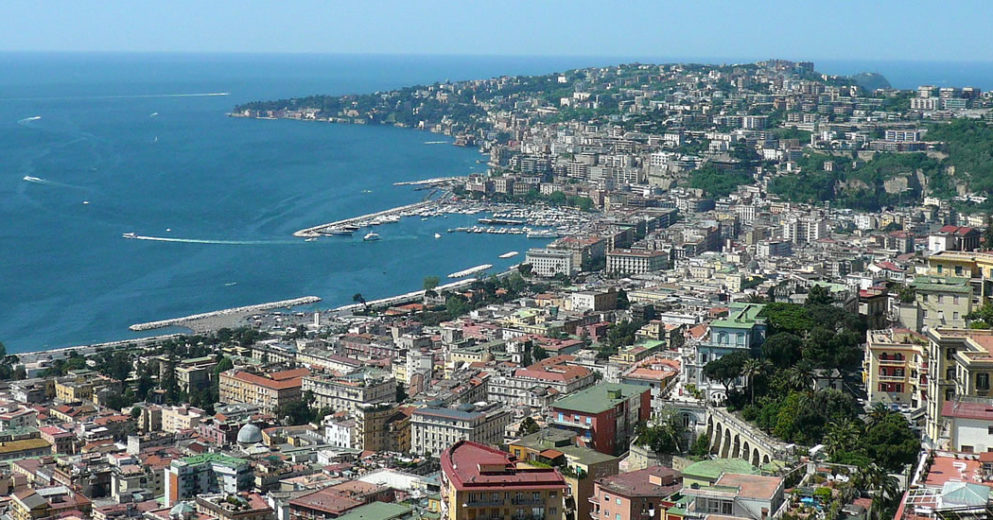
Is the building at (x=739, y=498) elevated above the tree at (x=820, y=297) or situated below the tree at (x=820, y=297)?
below

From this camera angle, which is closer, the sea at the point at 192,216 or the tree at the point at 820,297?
the tree at the point at 820,297

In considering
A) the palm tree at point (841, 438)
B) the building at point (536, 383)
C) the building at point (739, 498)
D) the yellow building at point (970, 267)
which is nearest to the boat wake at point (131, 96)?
the building at point (536, 383)

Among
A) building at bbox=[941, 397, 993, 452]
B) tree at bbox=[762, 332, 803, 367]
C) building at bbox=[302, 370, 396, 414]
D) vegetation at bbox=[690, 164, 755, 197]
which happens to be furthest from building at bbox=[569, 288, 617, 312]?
vegetation at bbox=[690, 164, 755, 197]

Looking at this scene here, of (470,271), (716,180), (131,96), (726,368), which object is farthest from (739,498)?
(131,96)

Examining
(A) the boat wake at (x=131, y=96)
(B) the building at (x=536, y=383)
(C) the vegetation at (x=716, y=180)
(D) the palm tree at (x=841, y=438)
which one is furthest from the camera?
(A) the boat wake at (x=131, y=96)

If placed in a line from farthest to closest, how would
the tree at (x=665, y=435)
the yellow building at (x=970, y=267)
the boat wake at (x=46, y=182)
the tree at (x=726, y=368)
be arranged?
1. the boat wake at (x=46, y=182)
2. the yellow building at (x=970, y=267)
3. the tree at (x=726, y=368)
4. the tree at (x=665, y=435)

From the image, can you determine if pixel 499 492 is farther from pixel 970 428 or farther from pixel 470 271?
pixel 470 271

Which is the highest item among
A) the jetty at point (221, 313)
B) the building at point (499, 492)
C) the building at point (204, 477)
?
the building at point (499, 492)

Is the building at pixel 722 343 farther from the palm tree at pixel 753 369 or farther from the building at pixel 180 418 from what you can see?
the building at pixel 180 418
